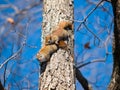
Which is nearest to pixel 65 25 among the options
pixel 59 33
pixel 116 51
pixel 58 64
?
pixel 59 33

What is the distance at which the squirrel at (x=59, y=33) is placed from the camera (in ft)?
4.90

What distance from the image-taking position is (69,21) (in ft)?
5.54

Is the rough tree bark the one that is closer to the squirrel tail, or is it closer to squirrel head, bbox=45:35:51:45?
the squirrel tail

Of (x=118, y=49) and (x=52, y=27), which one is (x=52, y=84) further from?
(x=118, y=49)

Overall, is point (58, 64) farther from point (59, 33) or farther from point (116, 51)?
point (116, 51)

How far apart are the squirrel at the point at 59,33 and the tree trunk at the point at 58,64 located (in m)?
0.04

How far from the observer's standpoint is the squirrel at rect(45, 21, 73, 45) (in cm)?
149

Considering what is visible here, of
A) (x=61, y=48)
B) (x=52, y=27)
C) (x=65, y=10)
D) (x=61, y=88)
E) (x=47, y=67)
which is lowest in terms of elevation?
(x=61, y=88)

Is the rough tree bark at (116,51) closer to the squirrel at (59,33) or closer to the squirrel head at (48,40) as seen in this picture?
the squirrel at (59,33)

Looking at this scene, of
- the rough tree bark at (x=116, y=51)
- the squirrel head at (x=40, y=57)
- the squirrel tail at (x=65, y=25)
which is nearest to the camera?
the squirrel head at (x=40, y=57)

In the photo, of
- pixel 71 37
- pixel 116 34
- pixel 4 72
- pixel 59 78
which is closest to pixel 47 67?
pixel 59 78

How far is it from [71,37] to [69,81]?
11.5 inches

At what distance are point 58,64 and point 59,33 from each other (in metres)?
0.18

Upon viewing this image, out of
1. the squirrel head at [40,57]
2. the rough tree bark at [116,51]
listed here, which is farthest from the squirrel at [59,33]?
the rough tree bark at [116,51]
